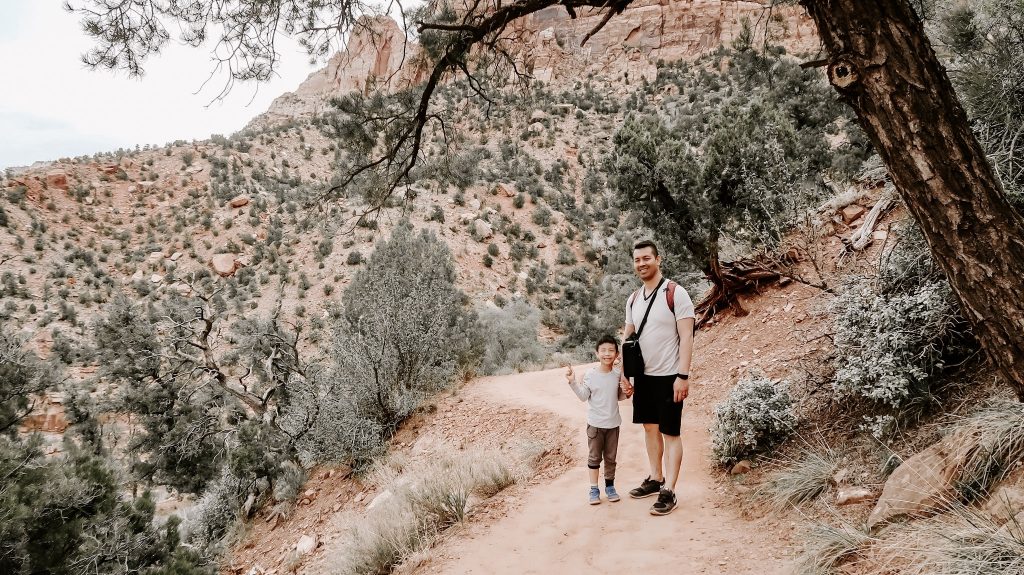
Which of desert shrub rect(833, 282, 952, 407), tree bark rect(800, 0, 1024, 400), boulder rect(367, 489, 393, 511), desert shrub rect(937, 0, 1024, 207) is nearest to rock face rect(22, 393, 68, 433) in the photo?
boulder rect(367, 489, 393, 511)

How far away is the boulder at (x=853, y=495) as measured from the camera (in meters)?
2.92

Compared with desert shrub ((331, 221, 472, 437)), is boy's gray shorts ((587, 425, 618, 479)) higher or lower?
lower

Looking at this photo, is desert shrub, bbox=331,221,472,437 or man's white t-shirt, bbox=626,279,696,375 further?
desert shrub, bbox=331,221,472,437

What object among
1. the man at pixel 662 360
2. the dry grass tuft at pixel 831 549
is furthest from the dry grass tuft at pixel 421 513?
the dry grass tuft at pixel 831 549

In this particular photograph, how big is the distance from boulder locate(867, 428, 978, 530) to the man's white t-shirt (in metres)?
1.26

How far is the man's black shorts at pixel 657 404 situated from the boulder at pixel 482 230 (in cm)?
1879

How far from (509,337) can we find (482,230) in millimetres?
8855

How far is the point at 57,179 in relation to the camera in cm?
2247

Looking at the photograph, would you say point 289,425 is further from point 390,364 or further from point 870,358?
point 870,358

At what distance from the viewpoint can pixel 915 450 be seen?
9.77 feet

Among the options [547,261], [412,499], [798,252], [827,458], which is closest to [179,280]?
[547,261]

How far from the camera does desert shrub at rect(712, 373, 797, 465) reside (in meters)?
4.00

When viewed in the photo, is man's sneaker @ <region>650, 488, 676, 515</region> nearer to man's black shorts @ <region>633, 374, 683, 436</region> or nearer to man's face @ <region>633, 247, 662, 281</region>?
man's black shorts @ <region>633, 374, 683, 436</region>

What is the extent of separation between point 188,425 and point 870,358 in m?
9.91
